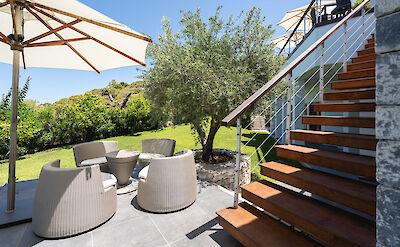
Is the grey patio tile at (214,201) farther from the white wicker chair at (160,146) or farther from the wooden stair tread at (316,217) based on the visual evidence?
the white wicker chair at (160,146)

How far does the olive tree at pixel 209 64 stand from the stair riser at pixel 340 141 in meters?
1.76

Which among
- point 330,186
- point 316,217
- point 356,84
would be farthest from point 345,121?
point 316,217

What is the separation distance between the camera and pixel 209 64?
447cm

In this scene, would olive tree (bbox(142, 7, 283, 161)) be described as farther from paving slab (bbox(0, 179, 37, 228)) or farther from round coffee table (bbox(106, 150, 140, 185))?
paving slab (bbox(0, 179, 37, 228))

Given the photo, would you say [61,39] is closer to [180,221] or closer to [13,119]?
[13,119]

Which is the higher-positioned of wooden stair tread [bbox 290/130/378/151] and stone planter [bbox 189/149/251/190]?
wooden stair tread [bbox 290/130/378/151]

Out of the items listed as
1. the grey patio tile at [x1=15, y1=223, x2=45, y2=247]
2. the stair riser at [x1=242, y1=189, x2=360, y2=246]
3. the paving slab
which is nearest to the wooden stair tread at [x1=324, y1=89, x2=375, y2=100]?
the stair riser at [x1=242, y1=189, x2=360, y2=246]

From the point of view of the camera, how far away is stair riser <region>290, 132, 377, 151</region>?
202 centimetres

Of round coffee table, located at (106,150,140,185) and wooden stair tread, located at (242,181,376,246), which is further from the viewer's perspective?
round coffee table, located at (106,150,140,185)

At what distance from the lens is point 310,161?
2311mm

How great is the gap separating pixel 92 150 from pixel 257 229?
4.36 m

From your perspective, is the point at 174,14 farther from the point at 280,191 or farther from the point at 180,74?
the point at 280,191

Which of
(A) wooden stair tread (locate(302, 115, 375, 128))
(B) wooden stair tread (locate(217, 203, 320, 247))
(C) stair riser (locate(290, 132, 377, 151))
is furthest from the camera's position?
(A) wooden stair tread (locate(302, 115, 375, 128))

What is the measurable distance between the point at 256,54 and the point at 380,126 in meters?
4.26
